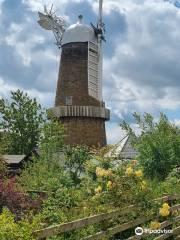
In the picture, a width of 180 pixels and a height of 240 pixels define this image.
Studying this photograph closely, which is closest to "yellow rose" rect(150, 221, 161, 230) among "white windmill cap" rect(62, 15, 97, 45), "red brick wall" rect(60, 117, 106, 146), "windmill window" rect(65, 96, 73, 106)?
"red brick wall" rect(60, 117, 106, 146)

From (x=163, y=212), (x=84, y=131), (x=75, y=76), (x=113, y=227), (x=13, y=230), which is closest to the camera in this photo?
(x=13, y=230)

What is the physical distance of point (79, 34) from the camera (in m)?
43.8

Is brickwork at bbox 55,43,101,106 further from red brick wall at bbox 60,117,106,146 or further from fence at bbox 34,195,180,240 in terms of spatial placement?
fence at bbox 34,195,180,240

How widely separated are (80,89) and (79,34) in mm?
4520

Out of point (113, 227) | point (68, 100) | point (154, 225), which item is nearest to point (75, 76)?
point (68, 100)

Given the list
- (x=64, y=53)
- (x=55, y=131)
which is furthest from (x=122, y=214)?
(x=64, y=53)

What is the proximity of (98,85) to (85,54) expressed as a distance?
314cm

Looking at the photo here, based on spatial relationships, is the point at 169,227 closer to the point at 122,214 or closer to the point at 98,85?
the point at 122,214

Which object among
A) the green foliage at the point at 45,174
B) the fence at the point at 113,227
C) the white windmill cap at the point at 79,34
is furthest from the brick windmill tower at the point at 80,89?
the fence at the point at 113,227

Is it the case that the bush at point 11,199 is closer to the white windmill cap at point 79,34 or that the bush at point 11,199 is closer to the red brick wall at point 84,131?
the red brick wall at point 84,131

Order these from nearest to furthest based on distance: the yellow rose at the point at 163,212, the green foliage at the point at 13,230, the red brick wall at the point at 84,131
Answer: the green foliage at the point at 13,230, the yellow rose at the point at 163,212, the red brick wall at the point at 84,131

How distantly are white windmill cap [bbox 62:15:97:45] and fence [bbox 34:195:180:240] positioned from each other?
3319 centimetres

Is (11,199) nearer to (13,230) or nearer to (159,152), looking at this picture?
(13,230)

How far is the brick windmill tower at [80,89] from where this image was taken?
1690 inches
